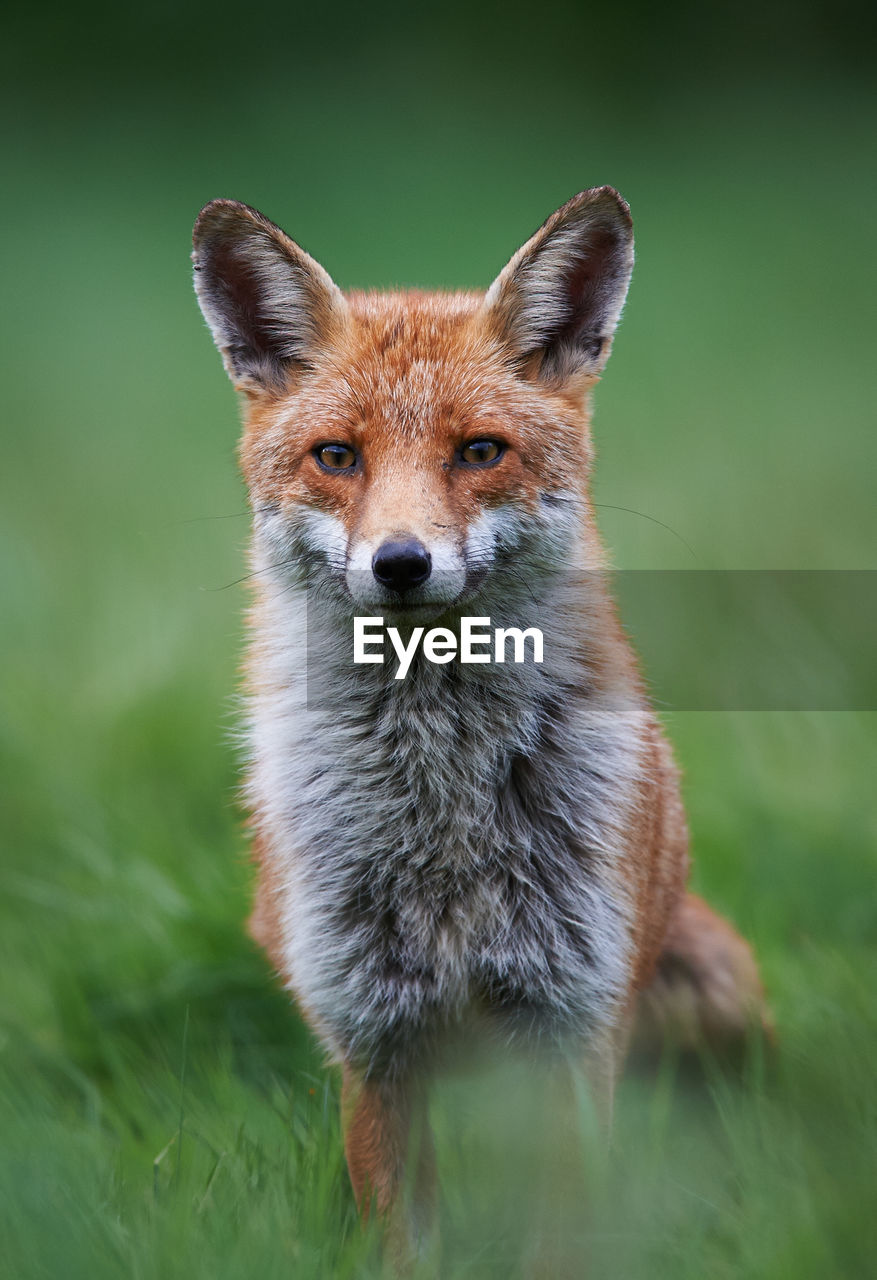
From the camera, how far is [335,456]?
2.85m

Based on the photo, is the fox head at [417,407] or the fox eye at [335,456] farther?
the fox eye at [335,456]

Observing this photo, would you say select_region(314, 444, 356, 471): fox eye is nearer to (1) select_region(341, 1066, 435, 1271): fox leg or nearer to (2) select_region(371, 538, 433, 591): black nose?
(2) select_region(371, 538, 433, 591): black nose

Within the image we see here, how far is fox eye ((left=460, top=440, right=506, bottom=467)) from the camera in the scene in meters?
2.80

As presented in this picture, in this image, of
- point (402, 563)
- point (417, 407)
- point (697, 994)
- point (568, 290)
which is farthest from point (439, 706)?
point (697, 994)

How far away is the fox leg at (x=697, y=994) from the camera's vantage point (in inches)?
141

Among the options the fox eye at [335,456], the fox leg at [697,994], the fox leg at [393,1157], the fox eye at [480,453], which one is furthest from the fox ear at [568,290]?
the fox leg at [393,1157]

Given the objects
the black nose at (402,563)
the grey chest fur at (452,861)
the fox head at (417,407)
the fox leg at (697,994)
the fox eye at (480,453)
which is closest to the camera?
the black nose at (402,563)

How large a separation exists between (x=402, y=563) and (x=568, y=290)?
1.01 m

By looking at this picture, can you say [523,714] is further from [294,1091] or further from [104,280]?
A: [104,280]

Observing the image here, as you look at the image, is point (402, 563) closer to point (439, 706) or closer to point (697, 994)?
point (439, 706)

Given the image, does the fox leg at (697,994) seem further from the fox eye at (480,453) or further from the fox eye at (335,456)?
the fox eye at (335,456)

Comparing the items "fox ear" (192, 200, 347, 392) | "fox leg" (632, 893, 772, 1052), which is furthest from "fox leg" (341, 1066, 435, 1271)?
"fox ear" (192, 200, 347, 392)

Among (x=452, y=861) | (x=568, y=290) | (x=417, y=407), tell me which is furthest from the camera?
(x=568, y=290)

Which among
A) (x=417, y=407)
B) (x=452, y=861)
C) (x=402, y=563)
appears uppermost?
(x=417, y=407)
